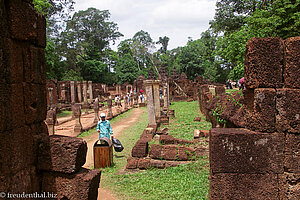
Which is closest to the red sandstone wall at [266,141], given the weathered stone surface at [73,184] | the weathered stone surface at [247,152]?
the weathered stone surface at [247,152]

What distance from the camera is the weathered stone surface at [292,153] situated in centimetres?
341

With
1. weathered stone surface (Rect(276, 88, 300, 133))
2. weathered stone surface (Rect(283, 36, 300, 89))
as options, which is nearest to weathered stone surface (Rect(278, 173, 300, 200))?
weathered stone surface (Rect(276, 88, 300, 133))

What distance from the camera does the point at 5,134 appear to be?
8.64ft

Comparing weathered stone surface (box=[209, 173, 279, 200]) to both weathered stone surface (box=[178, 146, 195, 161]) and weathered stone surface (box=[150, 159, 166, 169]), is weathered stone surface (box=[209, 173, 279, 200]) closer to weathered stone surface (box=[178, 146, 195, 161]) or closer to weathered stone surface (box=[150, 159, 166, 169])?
weathered stone surface (box=[150, 159, 166, 169])

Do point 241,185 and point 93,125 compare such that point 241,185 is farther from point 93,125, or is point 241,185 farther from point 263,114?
point 93,125

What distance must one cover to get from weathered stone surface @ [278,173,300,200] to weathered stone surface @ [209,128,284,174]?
0.12 m

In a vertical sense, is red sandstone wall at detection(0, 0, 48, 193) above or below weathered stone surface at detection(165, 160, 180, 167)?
above

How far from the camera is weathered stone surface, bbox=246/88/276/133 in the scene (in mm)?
Answer: 3475

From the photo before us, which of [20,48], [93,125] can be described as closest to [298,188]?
[20,48]

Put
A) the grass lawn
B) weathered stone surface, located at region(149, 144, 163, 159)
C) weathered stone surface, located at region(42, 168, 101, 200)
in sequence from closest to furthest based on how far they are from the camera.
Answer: weathered stone surface, located at region(42, 168, 101, 200) < the grass lawn < weathered stone surface, located at region(149, 144, 163, 159)

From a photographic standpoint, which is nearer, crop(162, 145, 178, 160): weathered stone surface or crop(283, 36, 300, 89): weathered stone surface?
crop(283, 36, 300, 89): weathered stone surface

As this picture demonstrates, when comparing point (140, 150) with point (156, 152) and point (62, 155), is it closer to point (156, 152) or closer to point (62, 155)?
point (156, 152)

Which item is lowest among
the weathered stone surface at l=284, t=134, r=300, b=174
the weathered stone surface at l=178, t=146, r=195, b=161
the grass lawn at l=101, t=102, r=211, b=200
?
the grass lawn at l=101, t=102, r=211, b=200

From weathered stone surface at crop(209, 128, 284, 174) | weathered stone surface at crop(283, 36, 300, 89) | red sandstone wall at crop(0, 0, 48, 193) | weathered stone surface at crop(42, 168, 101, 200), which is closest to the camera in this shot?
red sandstone wall at crop(0, 0, 48, 193)
